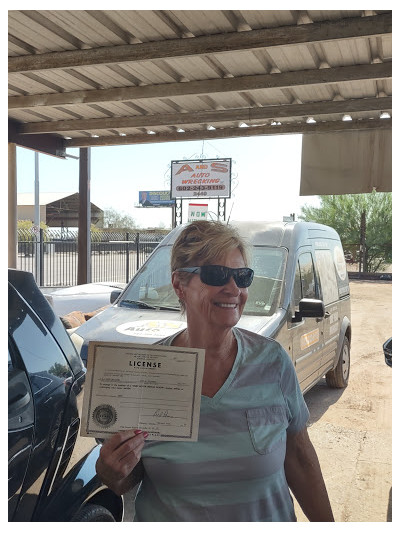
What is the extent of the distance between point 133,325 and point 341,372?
7.36ft

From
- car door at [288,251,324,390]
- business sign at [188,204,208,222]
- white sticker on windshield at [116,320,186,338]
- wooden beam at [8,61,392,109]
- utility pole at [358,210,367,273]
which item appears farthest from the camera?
car door at [288,251,324,390]

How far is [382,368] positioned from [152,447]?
2052 mm

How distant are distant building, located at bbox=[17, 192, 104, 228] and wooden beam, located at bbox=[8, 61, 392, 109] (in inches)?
27.0

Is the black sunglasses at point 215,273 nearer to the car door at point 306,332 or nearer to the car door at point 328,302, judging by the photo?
the car door at point 306,332

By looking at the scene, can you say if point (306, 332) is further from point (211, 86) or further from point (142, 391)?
point (142, 391)

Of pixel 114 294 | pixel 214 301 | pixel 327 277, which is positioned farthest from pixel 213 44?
pixel 214 301

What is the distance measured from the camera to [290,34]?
2.72 m

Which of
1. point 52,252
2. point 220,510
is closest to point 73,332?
point 52,252

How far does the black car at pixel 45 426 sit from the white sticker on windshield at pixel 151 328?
0.29m

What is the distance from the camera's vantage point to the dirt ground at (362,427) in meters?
2.73

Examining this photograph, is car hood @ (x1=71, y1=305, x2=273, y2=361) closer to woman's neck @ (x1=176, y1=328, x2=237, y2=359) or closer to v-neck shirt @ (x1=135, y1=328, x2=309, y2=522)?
woman's neck @ (x1=176, y1=328, x2=237, y2=359)

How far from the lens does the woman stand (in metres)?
1.62

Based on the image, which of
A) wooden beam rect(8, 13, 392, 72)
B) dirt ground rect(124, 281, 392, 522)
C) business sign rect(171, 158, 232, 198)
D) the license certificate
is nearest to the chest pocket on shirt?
the license certificate
